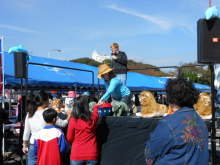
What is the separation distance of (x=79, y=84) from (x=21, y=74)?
5.62 metres

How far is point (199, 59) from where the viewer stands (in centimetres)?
403

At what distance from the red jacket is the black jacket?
7.09ft

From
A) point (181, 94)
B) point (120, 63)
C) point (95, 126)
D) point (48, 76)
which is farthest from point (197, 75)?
point (181, 94)

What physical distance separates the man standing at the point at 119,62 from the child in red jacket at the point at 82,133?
84.0 inches

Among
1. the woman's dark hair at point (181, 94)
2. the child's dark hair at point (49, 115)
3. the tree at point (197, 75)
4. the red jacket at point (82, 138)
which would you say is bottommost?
the red jacket at point (82, 138)

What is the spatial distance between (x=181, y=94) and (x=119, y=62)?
3.82 meters

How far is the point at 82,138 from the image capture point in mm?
3945

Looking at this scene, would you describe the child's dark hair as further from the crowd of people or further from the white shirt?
the white shirt

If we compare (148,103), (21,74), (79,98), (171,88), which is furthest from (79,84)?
(171,88)

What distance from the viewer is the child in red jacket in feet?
12.8

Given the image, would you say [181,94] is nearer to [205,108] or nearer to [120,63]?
[205,108]

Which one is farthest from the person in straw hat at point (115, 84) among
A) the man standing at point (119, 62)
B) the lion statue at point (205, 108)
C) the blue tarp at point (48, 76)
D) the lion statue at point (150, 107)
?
the blue tarp at point (48, 76)

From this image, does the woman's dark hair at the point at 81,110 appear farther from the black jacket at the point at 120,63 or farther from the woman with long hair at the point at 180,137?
the black jacket at the point at 120,63

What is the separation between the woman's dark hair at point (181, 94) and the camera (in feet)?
7.57
